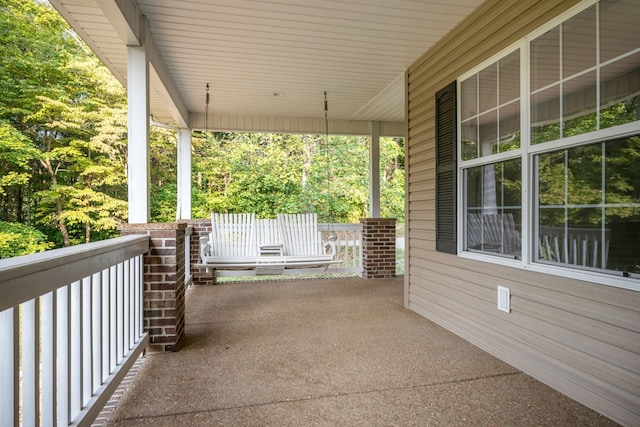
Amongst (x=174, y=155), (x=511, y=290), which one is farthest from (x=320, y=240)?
(x=174, y=155)

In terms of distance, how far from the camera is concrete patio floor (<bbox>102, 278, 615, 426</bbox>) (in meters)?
1.87

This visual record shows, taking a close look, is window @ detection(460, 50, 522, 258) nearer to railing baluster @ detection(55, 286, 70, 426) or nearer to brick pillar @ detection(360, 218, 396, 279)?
railing baluster @ detection(55, 286, 70, 426)

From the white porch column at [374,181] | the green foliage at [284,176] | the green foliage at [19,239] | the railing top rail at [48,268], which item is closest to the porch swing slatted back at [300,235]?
the white porch column at [374,181]

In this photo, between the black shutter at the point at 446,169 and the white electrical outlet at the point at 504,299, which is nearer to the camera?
the white electrical outlet at the point at 504,299

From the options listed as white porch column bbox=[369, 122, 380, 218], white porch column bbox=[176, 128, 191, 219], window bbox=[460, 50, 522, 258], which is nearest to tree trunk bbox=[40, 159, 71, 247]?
white porch column bbox=[176, 128, 191, 219]

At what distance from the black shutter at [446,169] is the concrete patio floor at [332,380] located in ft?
2.85

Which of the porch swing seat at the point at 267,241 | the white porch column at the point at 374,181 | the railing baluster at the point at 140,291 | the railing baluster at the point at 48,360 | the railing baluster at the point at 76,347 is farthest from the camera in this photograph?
the white porch column at the point at 374,181

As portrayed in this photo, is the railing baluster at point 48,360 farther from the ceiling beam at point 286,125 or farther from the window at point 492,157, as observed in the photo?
the ceiling beam at point 286,125

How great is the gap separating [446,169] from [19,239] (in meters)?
10.0

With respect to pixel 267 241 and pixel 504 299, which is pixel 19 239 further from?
pixel 504 299

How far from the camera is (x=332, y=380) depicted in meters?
2.28

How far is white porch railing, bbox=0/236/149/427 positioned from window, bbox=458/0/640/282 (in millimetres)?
2585

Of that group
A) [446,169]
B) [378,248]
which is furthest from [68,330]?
[378,248]

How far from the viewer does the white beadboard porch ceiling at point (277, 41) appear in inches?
112
